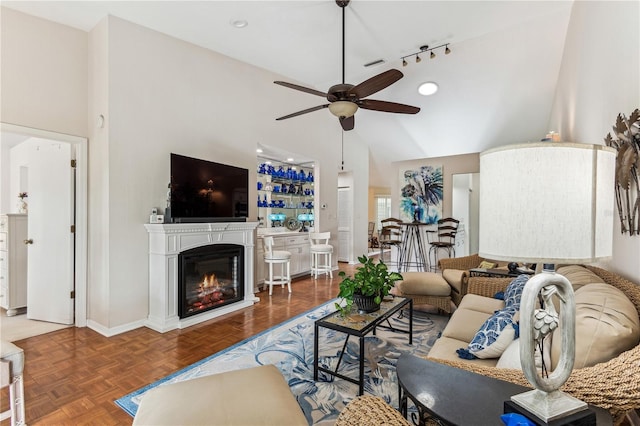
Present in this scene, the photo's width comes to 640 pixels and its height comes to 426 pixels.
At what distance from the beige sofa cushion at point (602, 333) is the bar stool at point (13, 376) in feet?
8.51

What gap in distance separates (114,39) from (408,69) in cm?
401

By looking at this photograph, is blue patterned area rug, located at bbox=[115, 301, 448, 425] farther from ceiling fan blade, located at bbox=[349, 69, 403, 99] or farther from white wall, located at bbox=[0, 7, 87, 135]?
white wall, located at bbox=[0, 7, 87, 135]

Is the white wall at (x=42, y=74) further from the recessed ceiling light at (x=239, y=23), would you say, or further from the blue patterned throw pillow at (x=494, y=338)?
the blue patterned throw pillow at (x=494, y=338)

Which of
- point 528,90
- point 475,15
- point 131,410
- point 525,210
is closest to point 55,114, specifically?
point 131,410

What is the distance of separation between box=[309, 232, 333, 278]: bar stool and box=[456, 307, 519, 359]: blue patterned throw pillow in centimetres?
408

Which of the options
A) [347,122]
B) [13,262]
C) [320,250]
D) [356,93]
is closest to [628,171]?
[356,93]

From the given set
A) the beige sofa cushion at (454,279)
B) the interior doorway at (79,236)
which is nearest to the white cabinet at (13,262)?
the interior doorway at (79,236)

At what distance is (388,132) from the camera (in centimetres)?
688

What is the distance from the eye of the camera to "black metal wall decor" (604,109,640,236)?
64.1 inches

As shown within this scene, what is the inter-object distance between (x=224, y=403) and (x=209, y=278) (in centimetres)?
270

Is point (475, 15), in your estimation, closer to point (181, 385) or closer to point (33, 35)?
point (181, 385)

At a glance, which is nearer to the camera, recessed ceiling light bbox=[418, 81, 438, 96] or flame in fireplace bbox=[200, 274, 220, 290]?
flame in fireplace bbox=[200, 274, 220, 290]

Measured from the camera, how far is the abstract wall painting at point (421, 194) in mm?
6750

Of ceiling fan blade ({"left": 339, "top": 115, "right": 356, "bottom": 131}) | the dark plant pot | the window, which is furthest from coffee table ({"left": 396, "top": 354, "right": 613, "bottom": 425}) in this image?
the window
